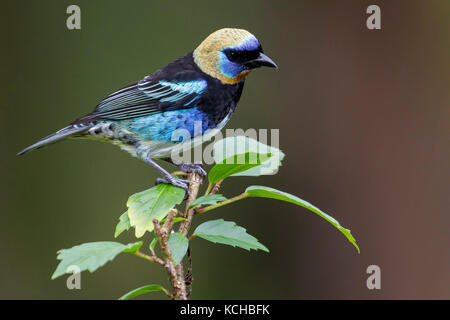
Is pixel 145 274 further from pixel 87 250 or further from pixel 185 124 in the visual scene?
pixel 87 250

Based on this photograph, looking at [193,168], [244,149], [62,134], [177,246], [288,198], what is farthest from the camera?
[62,134]

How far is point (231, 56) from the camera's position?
4156 millimetres

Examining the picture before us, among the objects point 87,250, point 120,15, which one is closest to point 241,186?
point 120,15

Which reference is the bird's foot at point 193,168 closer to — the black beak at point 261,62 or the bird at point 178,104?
the bird at point 178,104

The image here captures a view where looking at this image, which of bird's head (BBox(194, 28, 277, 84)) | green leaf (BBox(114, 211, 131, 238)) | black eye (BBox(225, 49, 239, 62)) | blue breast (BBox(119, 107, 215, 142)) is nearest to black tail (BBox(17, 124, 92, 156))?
blue breast (BBox(119, 107, 215, 142))

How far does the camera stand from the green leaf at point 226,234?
243 cm

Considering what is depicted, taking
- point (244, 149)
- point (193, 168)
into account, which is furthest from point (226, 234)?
point (193, 168)

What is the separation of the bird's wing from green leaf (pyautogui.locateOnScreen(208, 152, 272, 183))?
4.89 ft

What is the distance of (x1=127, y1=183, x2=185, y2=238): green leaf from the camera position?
255 centimetres

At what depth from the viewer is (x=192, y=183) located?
3262mm

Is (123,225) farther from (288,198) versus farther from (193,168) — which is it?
(193,168)

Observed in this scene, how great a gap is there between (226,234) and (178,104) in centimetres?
182

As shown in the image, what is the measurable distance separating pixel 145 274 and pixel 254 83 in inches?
109

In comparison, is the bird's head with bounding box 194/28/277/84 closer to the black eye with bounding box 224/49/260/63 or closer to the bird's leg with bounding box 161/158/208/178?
the black eye with bounding box 224/49/260/63
